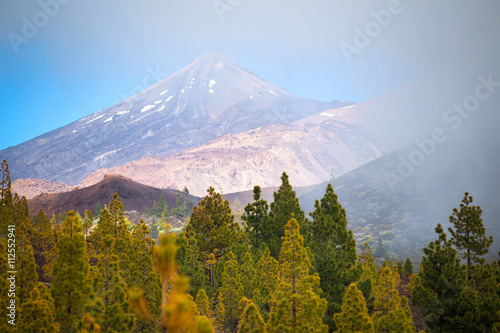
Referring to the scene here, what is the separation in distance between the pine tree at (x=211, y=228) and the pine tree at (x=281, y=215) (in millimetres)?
2928

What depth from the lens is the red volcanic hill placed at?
279 feet

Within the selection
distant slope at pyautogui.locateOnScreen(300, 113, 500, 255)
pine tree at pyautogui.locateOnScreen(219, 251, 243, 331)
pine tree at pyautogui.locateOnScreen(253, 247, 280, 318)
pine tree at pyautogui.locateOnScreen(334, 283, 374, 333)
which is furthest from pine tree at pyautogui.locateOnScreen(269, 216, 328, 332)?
distant slope at pyautogui.locateOnScreen(300, 113, 500, 255)

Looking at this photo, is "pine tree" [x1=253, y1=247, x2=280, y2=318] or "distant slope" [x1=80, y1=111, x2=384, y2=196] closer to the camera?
"pine tree" [x1=253, y1=247, x2=280, y2=318]

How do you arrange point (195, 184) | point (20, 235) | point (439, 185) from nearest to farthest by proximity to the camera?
point (20, 235)
point (439, 185)
point (195, 184)

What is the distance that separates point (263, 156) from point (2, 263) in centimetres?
14587

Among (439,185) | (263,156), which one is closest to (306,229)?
(439,185)

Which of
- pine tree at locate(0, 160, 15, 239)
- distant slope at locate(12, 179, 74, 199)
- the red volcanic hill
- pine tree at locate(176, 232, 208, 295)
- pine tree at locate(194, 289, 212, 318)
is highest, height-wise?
distant slope at locate(12, 179, 74, 199)

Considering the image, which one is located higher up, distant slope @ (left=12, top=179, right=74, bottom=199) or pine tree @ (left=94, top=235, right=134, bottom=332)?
distant slope @ (left=12, top=179, right=74, bottom=199)

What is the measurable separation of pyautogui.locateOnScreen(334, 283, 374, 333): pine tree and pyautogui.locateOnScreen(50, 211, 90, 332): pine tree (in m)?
10.1

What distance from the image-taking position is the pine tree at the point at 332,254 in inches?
709

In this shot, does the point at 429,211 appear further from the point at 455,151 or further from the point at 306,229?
the point at 306,229

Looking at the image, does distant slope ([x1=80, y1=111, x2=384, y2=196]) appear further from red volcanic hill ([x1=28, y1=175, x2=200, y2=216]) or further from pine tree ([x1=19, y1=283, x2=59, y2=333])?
pine tree ([x1=19, y1=283, x2=59, y2=333])

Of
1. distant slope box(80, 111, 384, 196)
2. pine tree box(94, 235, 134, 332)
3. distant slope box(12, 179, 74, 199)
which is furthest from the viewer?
distant slope box(80, 111, 384, 196)

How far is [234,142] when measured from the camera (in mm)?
174500
